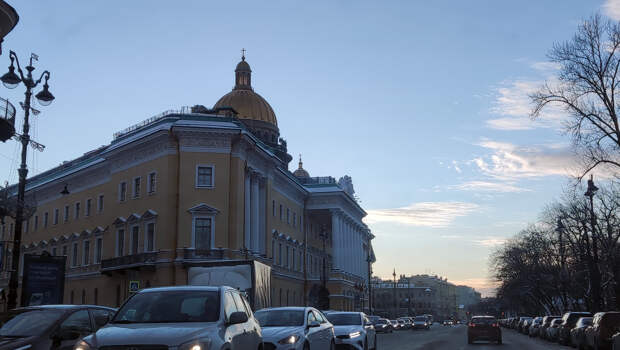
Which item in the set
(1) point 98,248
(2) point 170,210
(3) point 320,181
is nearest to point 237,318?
(2) point 170,210

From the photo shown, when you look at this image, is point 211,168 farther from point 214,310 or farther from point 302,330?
point 214,310

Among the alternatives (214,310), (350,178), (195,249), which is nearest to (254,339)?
(214,310)

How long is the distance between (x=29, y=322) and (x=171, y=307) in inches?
134

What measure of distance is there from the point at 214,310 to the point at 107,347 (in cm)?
192

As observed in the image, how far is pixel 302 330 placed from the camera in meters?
14.2

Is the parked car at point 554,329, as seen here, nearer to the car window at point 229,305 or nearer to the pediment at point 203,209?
the pediment at point 203,209

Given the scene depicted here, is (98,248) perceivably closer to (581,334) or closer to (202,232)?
(202,232)

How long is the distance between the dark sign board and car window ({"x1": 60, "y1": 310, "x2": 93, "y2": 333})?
11479 millimetres

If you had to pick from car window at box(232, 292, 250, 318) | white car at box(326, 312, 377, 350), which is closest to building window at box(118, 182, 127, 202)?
white car at box(326, 312, 377, 350)

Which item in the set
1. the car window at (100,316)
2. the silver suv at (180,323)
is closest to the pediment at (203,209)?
the car window at (100,316)

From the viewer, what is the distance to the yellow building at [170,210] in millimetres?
49781

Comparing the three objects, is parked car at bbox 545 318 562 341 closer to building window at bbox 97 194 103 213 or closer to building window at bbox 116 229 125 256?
building window at bbox 116 229 125 256

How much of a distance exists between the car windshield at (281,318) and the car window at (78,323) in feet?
13.5

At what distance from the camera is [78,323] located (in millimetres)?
12094
